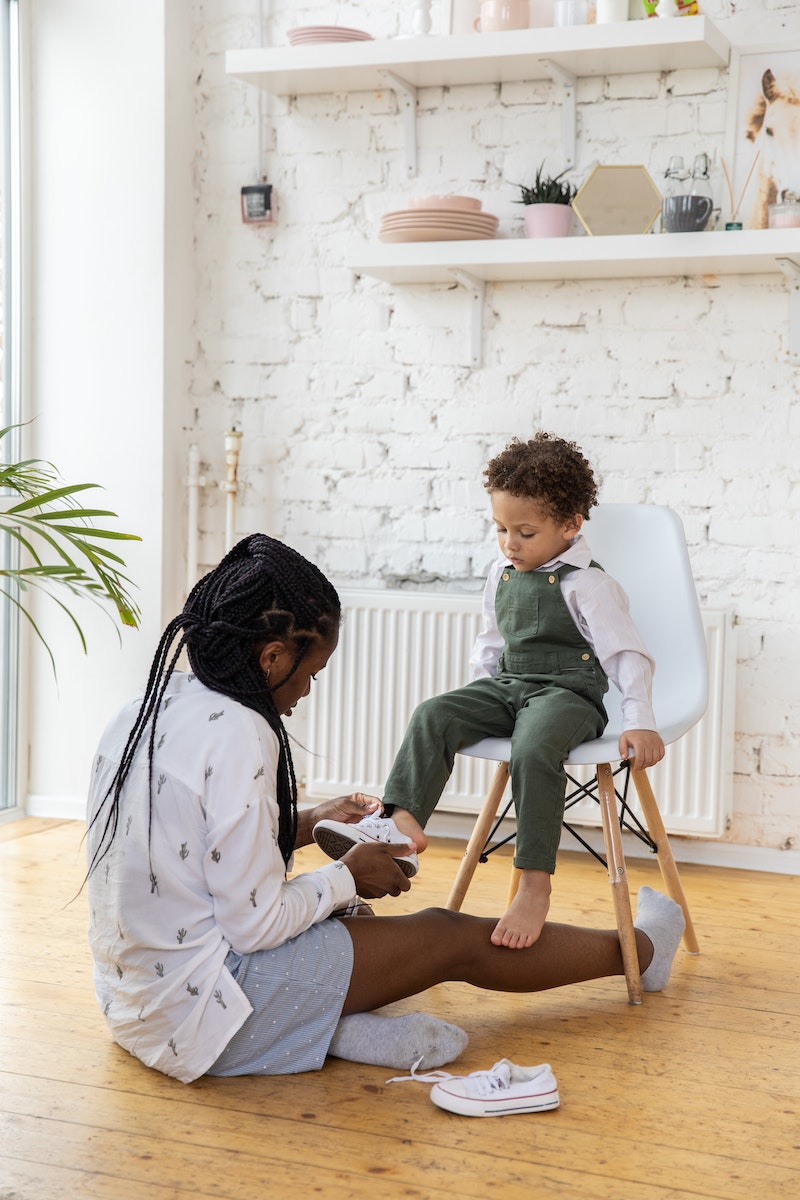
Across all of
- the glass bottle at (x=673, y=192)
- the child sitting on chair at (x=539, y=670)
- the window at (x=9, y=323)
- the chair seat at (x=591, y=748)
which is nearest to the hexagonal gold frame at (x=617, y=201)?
the glass bottle at (x=673, y=192)

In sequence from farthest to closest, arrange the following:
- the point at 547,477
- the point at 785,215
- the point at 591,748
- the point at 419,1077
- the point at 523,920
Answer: the point at 785,215 < the point at 547,477 < the point at 591,748 < the point at 523,920 < the point at 419,1077

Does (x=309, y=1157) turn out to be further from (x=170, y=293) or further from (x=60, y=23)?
(x=60, y=23)

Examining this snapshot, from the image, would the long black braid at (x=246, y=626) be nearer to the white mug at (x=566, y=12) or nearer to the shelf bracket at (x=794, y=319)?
the shelf bracket at (x=794, y=319)

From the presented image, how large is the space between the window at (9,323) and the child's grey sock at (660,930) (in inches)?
68.0

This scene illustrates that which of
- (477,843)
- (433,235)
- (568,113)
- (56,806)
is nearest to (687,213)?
(568,113)

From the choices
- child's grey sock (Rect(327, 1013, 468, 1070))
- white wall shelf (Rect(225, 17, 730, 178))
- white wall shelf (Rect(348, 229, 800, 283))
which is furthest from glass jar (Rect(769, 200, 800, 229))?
child's grey sock (Rect(327, 1013, 468, 1070))

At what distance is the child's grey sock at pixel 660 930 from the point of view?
6.67 ft

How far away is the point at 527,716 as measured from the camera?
205 cm

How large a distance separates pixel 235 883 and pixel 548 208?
1774mm

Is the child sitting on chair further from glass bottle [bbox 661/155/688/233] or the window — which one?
the window

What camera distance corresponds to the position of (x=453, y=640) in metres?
2.87

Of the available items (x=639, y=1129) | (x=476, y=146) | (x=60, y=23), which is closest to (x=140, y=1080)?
(x=639, y=1129)

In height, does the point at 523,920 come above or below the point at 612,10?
below

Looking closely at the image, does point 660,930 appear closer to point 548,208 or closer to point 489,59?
point 548,208
